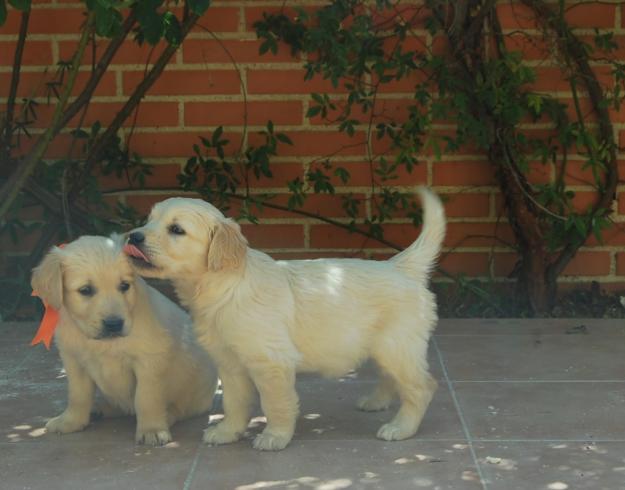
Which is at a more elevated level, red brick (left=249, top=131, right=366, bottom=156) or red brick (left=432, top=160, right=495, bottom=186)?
red brick (left=249, top=131, right=366, bottom=156)

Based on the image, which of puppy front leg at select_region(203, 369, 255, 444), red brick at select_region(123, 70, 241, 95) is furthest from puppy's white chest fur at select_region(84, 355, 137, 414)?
red brick at select_region(123, 70, 241, 95)

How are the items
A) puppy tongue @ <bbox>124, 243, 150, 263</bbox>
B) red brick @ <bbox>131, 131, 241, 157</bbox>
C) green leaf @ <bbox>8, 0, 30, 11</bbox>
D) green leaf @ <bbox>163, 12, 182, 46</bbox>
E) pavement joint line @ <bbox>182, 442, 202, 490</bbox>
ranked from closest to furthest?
1. pavement joint line @ <bbox>182, 442, 202, 490</bbox>
2. puppy tongue @ <bbox>124, 243, 150, 263</bbox>
3. green leaf @ <bbox>8, 0, 30, 11</bbox>
4. green leaf @ <bbox>163, 12, 182, 46</bbox>
5. red brick @ <bbox>131, 131, 241, 157</bbox>

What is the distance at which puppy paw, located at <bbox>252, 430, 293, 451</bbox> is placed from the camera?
5.34 metres

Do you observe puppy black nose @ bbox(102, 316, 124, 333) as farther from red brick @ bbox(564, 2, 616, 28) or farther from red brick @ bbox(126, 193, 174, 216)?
red brick @ bbox(564, 2, 616, 28)

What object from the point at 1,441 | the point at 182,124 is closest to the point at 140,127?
the point at 182,124

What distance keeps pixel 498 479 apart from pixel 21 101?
4.60 metres

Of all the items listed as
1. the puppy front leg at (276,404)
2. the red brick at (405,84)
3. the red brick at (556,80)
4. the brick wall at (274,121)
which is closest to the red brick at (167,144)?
the brick wall at (274,121)

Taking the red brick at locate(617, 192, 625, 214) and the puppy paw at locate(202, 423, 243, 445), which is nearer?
the puppy paw at locate(202, 423, 243, 445)

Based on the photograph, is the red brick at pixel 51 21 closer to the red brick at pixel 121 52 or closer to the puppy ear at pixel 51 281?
the red brick at pixel 121 52

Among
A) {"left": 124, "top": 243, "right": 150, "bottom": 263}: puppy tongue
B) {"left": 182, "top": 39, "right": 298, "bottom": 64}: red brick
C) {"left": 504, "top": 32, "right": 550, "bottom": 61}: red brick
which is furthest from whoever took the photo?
{"left": 182, "top": 39, "right": 298, "bottom": 64}: red brick

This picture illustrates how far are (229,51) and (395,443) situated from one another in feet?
11.6

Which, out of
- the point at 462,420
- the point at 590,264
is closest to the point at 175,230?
the point at 462,420

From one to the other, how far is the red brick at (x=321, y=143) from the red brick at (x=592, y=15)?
160 centimetres

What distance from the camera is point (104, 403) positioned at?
19.5 ft
